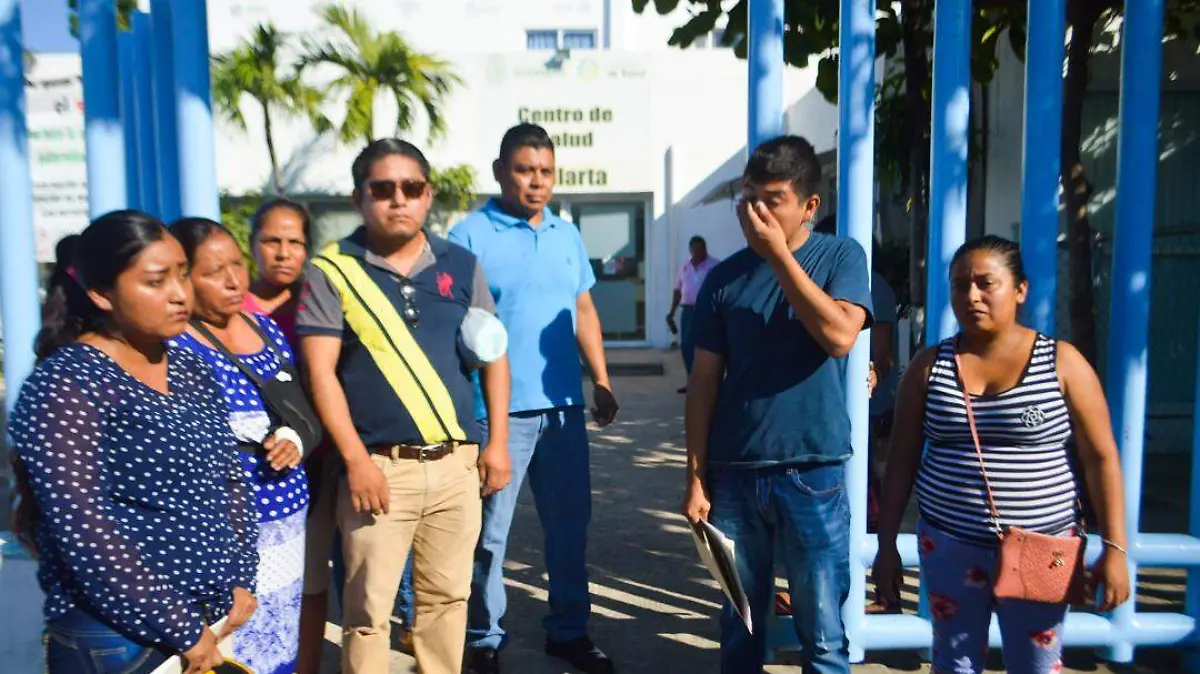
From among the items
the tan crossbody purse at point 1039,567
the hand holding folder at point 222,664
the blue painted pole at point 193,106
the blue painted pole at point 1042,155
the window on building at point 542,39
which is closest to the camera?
the hand holding folder at point 222,664

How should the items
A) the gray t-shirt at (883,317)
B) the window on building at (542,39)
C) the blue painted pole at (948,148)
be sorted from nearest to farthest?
the blue painted pole at (948,148) → the gray t-shirt at (883,317) → the window on building at (542,39)

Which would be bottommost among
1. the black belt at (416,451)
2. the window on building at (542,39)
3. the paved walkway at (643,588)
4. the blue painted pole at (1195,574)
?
the paved walkway at (643,588)

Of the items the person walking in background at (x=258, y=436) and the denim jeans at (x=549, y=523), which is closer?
the person walking in background at (x=258, y=436)

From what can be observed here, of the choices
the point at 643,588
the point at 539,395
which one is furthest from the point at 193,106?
the point at 643,588

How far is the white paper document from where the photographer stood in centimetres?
250

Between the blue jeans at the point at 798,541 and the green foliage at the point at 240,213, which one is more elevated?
the green foliage at the point at 240,213

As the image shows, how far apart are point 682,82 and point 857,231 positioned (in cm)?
1151

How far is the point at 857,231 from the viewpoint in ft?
10.7

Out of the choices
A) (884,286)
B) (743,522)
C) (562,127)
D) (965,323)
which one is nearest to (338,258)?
(743,522)

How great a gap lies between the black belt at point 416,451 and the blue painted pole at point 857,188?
1.51 metres

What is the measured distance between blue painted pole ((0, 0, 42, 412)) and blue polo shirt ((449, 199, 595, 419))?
149 centimetres

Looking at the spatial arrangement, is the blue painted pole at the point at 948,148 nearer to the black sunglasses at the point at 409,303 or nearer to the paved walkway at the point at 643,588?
the paved walkway at the point at 643,588

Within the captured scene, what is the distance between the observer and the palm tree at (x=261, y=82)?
38.2 ft

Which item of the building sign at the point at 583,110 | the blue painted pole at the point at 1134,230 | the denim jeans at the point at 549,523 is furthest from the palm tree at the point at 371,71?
the blue painted pole at the point at 1134,230
